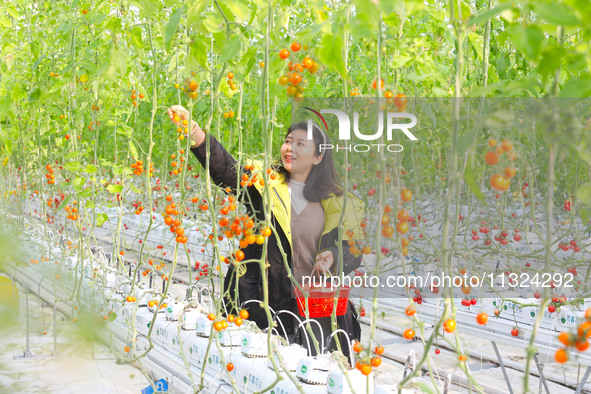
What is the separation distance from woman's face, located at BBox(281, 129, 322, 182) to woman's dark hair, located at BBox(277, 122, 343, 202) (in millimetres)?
16

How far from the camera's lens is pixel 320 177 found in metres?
2.24

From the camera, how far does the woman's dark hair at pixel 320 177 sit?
7.30 feet

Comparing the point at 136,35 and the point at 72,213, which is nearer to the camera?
the point at 136,35

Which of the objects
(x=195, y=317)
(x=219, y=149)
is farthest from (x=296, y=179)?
(x=195, y=317)

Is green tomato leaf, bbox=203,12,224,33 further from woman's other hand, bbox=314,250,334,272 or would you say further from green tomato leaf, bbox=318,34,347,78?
woman's other hand, bbox=314,250,334,272

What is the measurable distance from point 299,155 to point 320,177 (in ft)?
0.38

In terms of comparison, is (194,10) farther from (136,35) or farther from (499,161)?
(136,35)

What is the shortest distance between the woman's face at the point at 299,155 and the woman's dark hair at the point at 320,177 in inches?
0.6

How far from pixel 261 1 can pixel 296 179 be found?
108 centimetres

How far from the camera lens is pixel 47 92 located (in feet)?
8.80

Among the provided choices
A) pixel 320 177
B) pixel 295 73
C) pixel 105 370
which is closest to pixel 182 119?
pixel 320 177

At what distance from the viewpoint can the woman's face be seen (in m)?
2.20

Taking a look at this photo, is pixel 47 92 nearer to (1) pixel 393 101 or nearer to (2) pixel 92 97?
(2) pixel 92 97

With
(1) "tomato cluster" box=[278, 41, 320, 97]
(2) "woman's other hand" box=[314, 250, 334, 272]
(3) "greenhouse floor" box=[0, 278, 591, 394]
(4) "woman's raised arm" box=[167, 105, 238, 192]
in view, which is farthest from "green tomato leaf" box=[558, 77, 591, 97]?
(3) "greenhouse floor" box=[0, 278, 591, 394]
